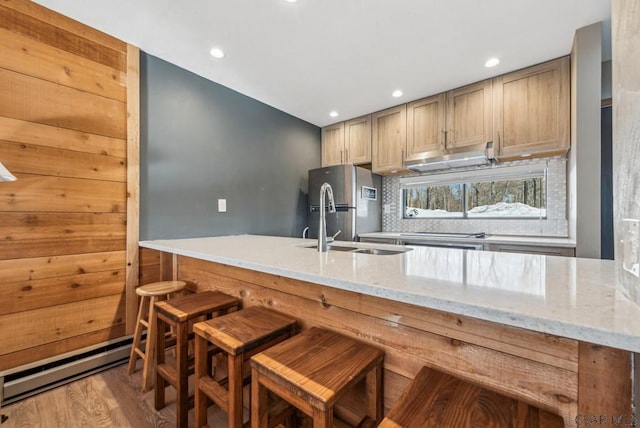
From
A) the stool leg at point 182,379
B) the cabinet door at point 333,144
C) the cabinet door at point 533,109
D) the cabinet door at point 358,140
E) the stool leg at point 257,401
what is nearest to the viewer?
Result: the stool leg at point 257,401

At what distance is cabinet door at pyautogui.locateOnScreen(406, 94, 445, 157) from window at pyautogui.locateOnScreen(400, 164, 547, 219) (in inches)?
19.9

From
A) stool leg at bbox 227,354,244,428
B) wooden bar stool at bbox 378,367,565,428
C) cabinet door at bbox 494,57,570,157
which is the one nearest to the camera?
wooden bar stool at bbox 378,367,565,428

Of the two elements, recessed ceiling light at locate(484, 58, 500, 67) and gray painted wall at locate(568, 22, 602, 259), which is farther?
recessed ceiling light at locate(484, 58, 500, 67)

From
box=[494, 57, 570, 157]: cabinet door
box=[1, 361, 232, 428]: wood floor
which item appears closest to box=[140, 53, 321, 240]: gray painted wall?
box=[1, 361, 232, 428]: wood floor

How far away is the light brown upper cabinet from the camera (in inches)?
140

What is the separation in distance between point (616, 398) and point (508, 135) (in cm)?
252

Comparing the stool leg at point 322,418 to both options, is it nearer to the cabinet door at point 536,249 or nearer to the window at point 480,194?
the cabinet door at point 536,249

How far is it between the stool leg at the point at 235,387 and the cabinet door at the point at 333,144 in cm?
311

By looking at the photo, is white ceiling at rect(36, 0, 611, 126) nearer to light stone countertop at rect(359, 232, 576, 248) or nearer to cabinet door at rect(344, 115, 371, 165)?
cabinet door at rect(344, 115, 371, 165)

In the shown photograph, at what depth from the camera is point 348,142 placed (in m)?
3.73

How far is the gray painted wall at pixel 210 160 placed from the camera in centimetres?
229

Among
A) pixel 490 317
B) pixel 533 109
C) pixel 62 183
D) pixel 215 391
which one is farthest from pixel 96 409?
pixel 533 109

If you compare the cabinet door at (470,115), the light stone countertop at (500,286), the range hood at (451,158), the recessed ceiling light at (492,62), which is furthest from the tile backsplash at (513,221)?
the light stone countertop at (500,286)

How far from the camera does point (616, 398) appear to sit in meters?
0.61
